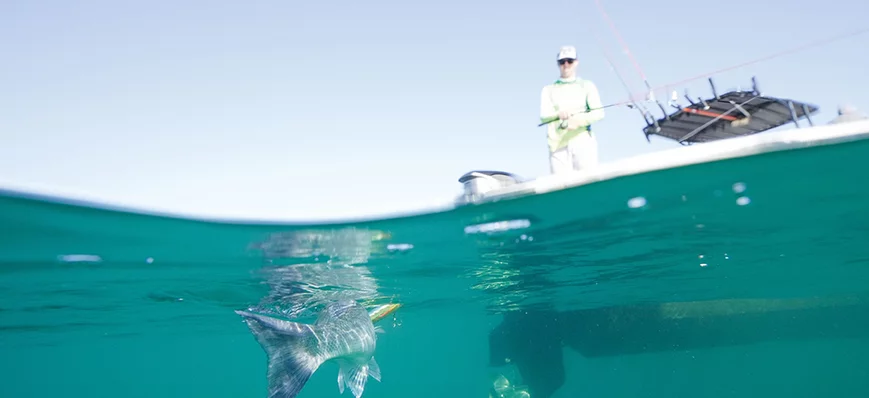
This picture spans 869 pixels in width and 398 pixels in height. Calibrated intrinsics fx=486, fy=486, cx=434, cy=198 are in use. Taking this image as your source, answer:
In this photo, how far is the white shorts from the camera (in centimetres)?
788

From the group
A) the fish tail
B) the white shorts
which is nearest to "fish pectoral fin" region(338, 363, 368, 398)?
the fish tail

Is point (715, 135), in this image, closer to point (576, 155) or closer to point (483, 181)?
point (576, 155)

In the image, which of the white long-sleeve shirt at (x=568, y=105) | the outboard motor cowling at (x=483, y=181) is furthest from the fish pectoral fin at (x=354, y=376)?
the white long-sleeve shirt at (x=568, y=105)

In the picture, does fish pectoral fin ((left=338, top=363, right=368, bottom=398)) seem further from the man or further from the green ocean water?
the man

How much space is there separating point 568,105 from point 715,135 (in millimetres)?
2385

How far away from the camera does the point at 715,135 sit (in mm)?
7816

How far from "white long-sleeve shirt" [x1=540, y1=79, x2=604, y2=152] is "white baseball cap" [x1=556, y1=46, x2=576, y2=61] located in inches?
14.9

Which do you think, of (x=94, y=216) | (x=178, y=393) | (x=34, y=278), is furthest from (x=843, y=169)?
(x=178, y=393)

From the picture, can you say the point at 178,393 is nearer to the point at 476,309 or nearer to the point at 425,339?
the point at 425,339

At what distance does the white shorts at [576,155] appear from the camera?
310 inches

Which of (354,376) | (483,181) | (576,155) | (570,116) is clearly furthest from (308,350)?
(570,116)

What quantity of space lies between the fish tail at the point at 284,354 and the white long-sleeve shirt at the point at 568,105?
682 centimetres

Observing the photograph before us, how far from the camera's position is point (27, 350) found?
32812mm

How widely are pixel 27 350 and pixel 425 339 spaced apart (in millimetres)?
31118
